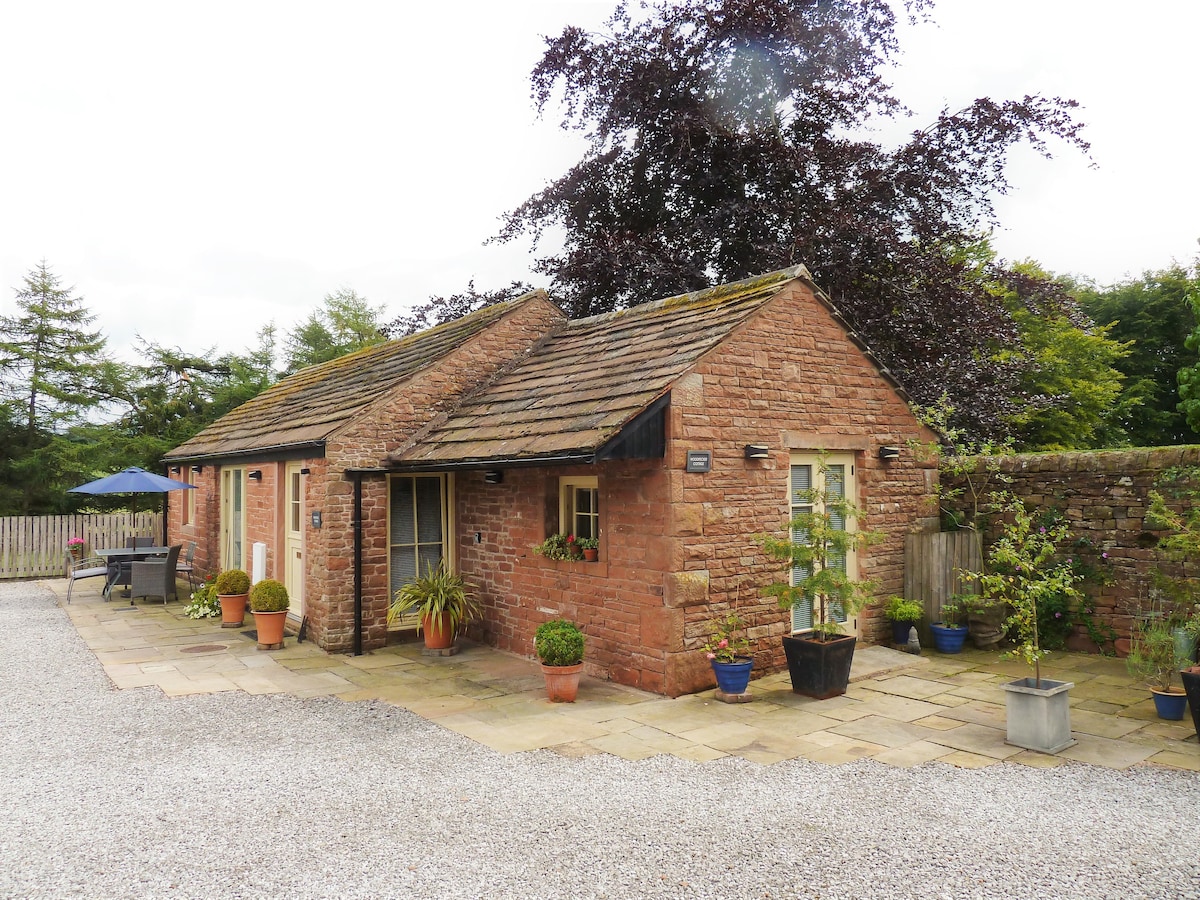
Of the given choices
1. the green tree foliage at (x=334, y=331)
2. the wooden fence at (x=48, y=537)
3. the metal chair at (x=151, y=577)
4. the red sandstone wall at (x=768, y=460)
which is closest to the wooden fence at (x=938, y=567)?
the red sandstone wall at (x=768, y=460)

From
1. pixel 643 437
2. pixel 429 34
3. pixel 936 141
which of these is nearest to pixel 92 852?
pixel 643 437

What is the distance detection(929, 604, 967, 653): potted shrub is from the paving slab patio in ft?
0.67

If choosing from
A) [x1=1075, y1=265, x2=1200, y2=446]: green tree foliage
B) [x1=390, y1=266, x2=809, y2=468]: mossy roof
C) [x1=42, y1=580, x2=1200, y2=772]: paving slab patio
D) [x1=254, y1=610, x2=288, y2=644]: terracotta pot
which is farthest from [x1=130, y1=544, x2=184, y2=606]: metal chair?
[x1=1075, y1=265, x2=1200, y2=446]: green tree foliage

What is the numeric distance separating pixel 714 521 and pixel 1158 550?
5579 mm

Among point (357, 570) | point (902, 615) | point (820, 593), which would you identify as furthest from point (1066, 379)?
point (357, 570)

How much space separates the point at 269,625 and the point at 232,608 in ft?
8.23

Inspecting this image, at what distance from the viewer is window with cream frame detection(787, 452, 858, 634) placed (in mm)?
9266

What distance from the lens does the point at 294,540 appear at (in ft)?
38.5

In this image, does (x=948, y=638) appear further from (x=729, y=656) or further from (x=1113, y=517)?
(x=729, y=656)

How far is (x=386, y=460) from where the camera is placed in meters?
10.7

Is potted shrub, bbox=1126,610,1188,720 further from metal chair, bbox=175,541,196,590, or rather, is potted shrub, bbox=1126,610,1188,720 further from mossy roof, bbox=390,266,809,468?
metal chair, bbox=175,541,196,590

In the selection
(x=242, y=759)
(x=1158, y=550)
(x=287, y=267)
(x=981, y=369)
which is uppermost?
(x=287, y=267)

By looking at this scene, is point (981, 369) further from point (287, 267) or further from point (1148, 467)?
point (287, 267)

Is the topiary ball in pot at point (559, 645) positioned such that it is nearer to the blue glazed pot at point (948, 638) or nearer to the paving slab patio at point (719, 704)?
the paving slab patio at point (719, 704)
